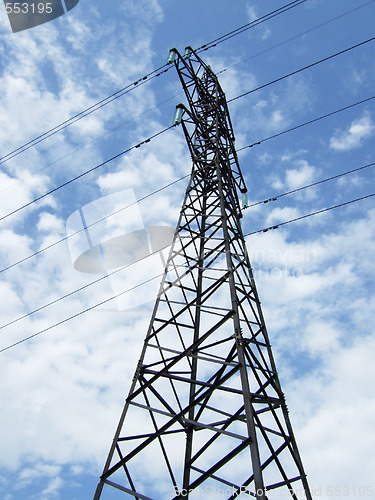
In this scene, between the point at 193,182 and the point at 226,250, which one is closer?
the point at 226,250

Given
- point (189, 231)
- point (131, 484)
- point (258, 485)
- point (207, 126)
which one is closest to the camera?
point (258, 485)

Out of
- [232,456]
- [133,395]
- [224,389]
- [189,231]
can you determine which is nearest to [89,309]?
[189,231]

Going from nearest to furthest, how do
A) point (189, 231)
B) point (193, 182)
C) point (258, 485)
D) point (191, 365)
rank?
1. point (258, 485)
2. point (191, 365)
3. point (189, 231)
4. point (193, 182)

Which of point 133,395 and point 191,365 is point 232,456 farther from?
point 191,365

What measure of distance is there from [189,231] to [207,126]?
4.64 m

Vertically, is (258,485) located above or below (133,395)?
below

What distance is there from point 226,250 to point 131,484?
184 inches

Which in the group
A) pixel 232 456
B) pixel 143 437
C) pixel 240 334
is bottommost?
pixel 232 456

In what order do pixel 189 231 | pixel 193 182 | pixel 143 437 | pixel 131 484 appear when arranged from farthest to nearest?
pixel 193 182 → pixel 189 231 → pixel 143 437 → pixel 131 484

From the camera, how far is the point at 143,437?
6746 mm

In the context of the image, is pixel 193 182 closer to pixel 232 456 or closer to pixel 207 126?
pixel 207 126

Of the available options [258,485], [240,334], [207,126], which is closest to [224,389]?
[240,334]

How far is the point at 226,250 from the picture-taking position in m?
8.12

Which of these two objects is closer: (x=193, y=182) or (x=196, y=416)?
(x=196, y=416)
